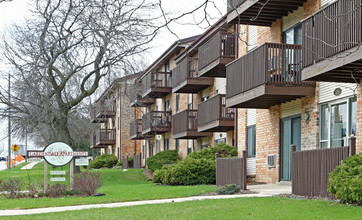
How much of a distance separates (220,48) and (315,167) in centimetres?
1205

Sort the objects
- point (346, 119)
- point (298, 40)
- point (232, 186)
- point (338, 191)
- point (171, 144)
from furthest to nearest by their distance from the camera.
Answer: point (171, 144), point (298, 40), point (232, 186), point (346, 119), point (338, 191)

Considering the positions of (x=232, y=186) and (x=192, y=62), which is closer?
(x=232, y=186)

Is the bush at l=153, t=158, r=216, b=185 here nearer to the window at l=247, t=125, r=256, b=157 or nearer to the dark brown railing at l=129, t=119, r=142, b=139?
the window at l=247, t=125, r=256, b=157

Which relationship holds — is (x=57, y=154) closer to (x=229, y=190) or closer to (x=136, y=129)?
(x=229, y=190)

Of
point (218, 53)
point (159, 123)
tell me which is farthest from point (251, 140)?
point (159, 123)

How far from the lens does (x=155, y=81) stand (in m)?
40.4

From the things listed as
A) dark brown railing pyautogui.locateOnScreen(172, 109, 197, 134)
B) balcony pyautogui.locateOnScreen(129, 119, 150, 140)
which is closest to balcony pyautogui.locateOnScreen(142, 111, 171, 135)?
balcony pyautogui.locateOnScreen(129, 119, 150, 140)

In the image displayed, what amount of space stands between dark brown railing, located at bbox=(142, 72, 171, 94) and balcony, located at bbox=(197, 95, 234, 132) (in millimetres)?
11773

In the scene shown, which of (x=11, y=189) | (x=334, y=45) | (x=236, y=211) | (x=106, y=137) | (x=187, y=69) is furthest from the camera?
(x=106, y=137)

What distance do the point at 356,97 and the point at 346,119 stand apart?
2.47 feet

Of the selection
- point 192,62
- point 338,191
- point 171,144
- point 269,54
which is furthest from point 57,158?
point 171,144

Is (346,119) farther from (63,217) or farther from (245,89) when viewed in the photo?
(63,217)

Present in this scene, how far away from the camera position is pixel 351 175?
11.2m

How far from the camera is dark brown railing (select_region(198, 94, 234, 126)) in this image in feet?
84.3
